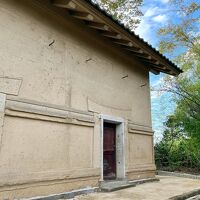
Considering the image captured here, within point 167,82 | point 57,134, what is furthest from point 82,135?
point 167,82

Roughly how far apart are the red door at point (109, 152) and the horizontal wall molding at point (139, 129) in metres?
0.62

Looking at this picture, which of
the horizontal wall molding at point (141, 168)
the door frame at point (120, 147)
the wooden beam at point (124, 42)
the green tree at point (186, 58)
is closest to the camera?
the wooden beam at point (124, 42)

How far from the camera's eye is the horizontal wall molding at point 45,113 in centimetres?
507

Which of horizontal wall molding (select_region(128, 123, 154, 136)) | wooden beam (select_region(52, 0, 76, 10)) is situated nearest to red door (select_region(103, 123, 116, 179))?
horizontal wall molding (select_region(128, 123, 154, 136))

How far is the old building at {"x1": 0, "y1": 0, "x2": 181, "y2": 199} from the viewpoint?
5.13m

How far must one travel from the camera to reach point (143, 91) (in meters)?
9.62

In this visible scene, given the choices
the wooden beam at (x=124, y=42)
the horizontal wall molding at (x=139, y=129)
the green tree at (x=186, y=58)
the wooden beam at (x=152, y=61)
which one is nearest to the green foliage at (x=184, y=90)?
the green tree at (x=186, y=58)

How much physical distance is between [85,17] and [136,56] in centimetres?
334

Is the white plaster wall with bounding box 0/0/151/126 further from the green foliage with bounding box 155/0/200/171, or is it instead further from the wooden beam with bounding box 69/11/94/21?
the green foliage with bounding box 155/0/200/171

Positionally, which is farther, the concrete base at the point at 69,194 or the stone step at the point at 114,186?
the stone step at the point at 114,186

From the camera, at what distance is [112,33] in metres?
7.29

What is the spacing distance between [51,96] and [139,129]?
12.8 ft

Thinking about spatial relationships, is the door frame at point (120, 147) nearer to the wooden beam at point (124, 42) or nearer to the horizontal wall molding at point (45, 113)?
the horizontal wall molding at point (45, 113)

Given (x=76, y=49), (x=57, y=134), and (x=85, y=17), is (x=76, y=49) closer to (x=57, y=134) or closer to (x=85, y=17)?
(x=85, y=17)
